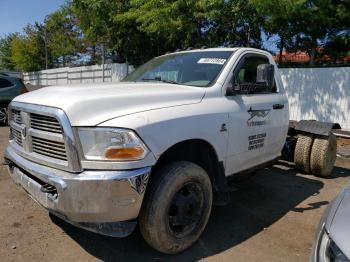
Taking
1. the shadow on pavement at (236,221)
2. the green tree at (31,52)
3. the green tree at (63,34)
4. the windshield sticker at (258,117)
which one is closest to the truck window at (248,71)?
the windshield sticker at (258,117)

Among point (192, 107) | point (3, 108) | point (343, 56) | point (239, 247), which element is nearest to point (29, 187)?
point (192, 107)

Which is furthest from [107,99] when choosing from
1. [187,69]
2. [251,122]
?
[251,122]

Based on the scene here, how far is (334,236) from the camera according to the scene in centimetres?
223

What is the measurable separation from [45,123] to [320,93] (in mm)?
10266

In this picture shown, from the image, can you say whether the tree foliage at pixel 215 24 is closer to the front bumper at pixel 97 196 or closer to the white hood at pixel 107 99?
the white hood at pixel 107 99

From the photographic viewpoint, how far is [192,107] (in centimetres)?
381

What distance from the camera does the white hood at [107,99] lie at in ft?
10.5

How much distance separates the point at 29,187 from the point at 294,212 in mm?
3240

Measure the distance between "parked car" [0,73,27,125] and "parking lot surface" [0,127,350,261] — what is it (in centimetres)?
720

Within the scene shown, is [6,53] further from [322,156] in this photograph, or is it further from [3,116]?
[322,156]

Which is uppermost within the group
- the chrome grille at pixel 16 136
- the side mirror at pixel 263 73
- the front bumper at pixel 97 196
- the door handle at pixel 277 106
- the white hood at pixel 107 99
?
the side mirror at pixel 263 73

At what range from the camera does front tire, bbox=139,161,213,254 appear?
3.41 m

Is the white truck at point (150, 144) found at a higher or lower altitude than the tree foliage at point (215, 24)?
lower

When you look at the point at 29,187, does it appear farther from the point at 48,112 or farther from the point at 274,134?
the point at 274,134
